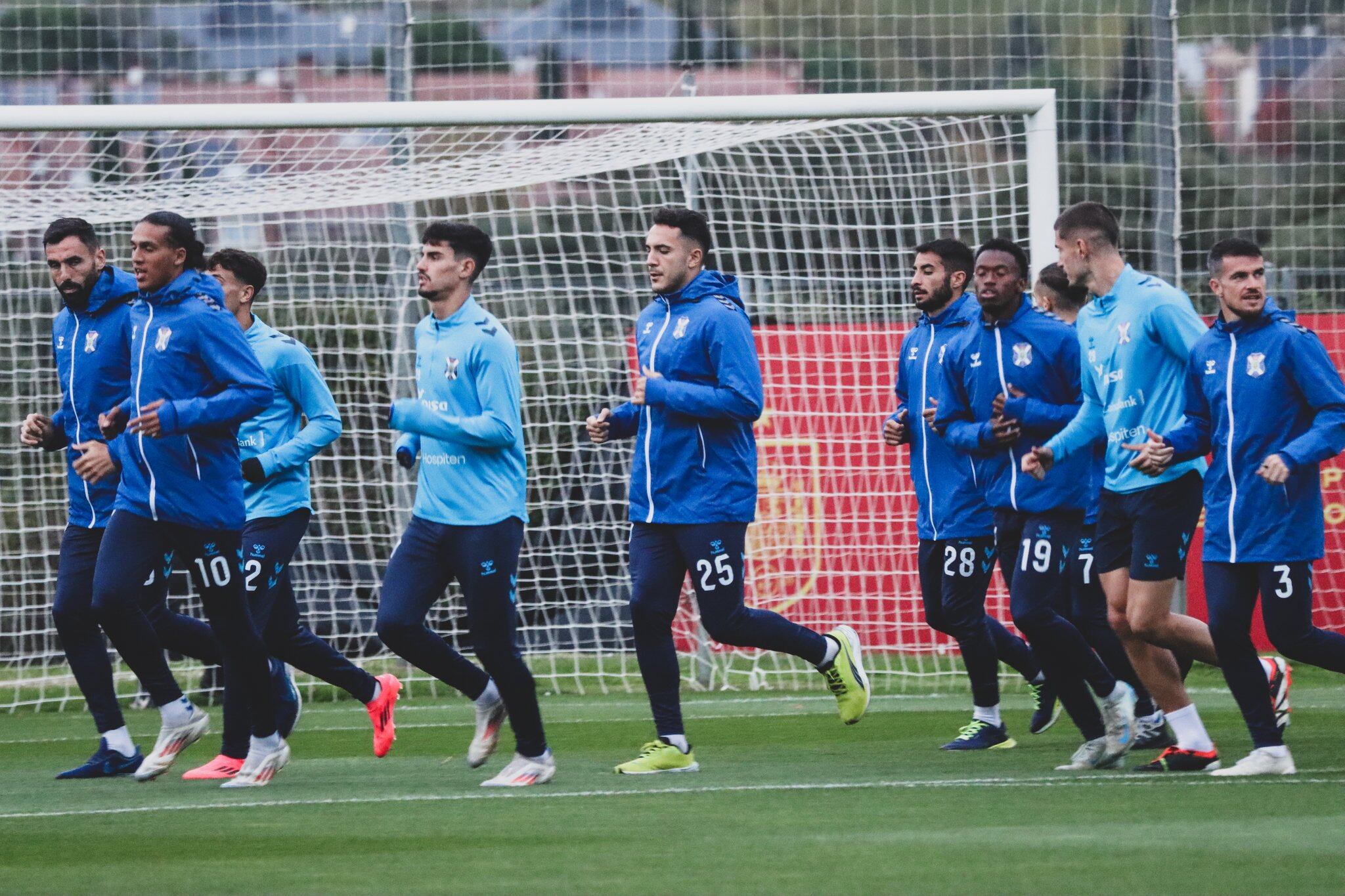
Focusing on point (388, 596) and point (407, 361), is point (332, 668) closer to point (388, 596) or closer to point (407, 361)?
point (388, 596)

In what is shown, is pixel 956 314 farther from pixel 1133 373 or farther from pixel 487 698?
pixel 487 698

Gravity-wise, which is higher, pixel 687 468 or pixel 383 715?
pixel 687 468

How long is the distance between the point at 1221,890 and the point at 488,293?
8.04 metres

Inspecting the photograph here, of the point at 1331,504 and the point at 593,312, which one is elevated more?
the point at 593,312

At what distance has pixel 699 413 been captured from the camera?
7.57m

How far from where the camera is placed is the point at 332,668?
8562 millimetres

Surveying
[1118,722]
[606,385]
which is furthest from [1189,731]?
[606,385]

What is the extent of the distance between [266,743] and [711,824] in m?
2.14

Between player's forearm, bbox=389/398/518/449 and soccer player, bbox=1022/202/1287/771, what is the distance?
203cm

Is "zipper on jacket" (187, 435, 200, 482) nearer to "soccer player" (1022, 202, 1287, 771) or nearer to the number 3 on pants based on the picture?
the number 3 on pants

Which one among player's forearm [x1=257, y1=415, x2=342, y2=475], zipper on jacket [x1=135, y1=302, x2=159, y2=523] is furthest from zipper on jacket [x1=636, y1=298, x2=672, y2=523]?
zipper on jacket [x1=135, y1=302, x2=159, y2=523]

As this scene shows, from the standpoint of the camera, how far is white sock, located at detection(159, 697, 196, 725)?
25.9ft

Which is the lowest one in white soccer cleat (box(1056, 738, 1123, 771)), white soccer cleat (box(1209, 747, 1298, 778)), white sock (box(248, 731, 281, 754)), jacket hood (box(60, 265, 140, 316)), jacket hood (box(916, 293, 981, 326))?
white soccer cleat (box(1056, 738, 1123, 771))

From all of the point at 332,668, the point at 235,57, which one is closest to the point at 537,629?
the point at 332,668
